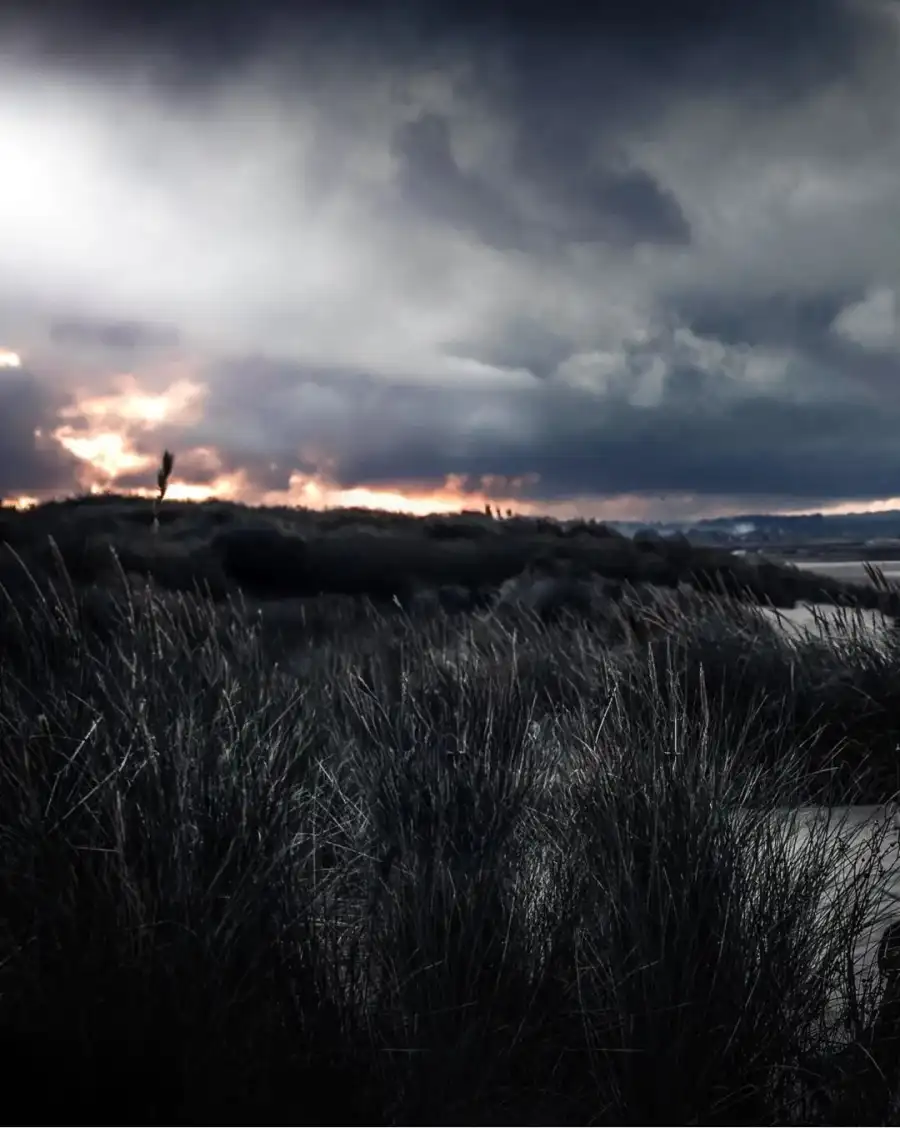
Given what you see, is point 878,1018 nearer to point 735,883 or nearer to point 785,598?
point 735,883

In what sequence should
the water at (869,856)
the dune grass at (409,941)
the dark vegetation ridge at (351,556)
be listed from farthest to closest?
the dark vegetation ridge at (351,556) < the water at (869,856) < the dune grass at (409,941)

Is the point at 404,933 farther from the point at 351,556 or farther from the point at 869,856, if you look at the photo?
the point at 351,556

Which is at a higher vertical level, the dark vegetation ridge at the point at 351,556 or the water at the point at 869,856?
the dark vegetation ridge at the point at 351,556

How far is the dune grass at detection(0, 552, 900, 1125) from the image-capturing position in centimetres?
224

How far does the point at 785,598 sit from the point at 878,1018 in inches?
510

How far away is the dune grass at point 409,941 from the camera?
2240mm

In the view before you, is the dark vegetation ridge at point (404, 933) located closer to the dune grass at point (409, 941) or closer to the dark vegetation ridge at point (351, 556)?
the dune grass at point (409, 941)

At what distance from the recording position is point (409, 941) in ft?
8.58

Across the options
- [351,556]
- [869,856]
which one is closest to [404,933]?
[869,856]

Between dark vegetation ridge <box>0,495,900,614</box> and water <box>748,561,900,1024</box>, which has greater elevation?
dark vegetation ridge <box>0,495,900,614</box>

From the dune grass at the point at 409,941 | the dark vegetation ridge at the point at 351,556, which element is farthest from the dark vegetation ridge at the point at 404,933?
the dark vegetation ridge at the point at 351,556

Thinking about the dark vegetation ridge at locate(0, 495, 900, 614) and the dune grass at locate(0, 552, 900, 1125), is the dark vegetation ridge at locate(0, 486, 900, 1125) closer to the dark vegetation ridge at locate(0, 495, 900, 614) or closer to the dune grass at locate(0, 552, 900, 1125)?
the dune grass at locate(0, 552, 900, 1125)

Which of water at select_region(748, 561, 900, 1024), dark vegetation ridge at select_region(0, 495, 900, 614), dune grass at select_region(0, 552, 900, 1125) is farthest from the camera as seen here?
dark vegetation ridge at select_region(0, 495, 900, 614)

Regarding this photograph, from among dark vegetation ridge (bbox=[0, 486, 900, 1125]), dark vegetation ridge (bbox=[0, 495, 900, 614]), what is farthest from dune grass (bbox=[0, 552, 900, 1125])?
dark vegetation ridge (bbox=[0, 495, 900, 614])
